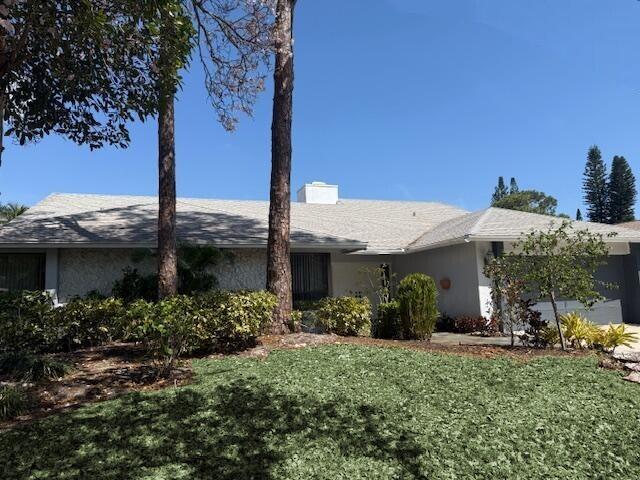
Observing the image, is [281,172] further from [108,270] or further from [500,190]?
[500,190]

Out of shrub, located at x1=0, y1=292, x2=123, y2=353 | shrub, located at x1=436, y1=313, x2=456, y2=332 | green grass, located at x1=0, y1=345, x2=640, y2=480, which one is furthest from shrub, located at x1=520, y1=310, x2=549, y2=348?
shrub, located at x1=0, y1=292, x2=123, y2=353

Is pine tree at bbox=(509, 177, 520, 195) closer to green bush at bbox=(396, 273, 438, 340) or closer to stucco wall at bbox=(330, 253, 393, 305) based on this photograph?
stucco wall at bbox=(330, 253, 393, 305)

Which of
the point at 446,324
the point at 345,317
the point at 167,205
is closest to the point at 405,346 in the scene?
the point at 345,317

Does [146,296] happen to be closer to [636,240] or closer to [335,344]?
[335,344]

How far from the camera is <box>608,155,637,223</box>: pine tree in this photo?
161ft

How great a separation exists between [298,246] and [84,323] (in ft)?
19.4

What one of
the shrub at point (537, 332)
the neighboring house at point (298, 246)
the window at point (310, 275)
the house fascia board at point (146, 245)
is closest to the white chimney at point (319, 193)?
the neighboring house at point (298, 246)

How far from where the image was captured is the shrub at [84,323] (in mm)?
8953

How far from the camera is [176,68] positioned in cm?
734

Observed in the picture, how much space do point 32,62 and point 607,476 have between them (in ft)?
32.2

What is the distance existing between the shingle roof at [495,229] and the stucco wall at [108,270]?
236 inches

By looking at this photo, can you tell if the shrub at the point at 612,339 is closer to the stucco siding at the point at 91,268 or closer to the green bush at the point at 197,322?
the green bush at the point at 197,322

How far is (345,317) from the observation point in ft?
34.9

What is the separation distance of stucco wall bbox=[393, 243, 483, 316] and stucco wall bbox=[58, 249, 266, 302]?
6.30 meters
